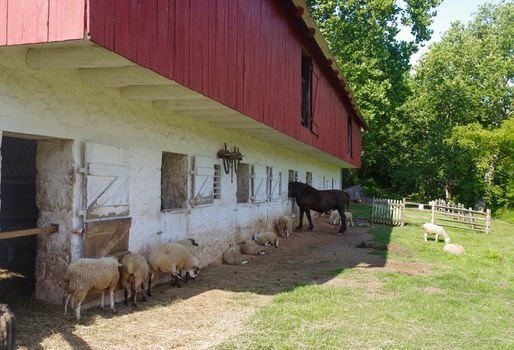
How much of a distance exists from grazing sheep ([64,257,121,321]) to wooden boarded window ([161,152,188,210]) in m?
2.82

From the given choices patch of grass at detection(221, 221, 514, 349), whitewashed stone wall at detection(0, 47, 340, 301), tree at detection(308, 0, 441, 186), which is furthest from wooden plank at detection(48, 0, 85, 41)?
tree at detection(308, 0, 441, 186)

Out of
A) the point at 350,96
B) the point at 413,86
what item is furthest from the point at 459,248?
the point at 413,86

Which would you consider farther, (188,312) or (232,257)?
(232,257)

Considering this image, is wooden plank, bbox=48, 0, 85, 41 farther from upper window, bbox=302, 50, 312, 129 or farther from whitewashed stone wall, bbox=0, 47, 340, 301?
upper window, bbox=302, 50, 312, 129

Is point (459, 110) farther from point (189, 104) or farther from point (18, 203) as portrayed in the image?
point (18, 203)

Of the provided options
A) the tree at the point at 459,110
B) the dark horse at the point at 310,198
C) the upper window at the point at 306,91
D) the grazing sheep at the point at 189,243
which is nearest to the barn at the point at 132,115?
the grazing sheep at the point at 189,243

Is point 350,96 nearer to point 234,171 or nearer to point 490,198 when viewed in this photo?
point 234,171

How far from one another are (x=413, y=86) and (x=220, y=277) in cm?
3552

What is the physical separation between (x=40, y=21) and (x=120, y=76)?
132cm

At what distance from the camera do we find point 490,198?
3300cm

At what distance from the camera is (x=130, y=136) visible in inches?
263

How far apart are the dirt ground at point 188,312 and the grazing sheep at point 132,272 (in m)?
0.25

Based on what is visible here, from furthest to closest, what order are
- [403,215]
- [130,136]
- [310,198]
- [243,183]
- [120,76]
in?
[403,215] → [310,198] → [243,183] → [130,136] → [120,76]

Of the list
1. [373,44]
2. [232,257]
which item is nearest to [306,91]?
[232,257]
